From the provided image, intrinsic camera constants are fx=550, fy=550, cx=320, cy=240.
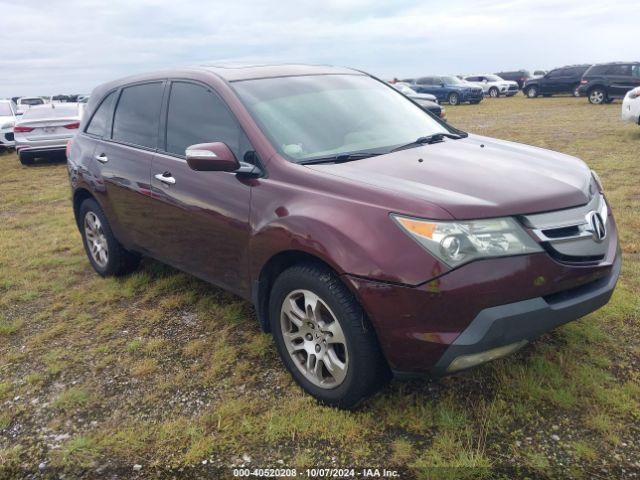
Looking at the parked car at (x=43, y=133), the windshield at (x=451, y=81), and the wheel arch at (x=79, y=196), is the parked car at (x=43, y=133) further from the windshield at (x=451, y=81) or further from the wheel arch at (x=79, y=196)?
the windshield at (x=451, y=81)

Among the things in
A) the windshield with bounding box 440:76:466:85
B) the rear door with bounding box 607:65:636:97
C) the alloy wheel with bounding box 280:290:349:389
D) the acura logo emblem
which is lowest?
the alloy wheel with bounding box 280:290:349:389

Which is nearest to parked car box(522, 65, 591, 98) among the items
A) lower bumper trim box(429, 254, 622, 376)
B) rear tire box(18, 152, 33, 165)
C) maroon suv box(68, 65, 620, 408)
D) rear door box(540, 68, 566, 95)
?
rear door box(540, 68, 566, 95)

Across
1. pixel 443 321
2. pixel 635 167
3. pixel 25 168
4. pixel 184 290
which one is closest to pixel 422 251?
pixel 443 321

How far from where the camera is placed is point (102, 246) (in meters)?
4.96

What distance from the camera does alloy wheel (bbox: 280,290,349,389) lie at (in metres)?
2.73

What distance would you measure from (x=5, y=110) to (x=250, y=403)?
1697 centimetres

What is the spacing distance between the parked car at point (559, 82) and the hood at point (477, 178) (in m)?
28.4

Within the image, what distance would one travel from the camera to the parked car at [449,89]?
27.9 meters

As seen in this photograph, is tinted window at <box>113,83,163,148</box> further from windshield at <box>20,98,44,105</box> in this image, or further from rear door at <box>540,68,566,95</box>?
windshield at <box>20,98,44,105</box>

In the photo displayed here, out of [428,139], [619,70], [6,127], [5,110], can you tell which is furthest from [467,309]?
[619,70]

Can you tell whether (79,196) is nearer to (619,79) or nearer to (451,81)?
(619,79)

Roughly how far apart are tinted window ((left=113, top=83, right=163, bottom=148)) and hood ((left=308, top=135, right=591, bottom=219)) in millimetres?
1710

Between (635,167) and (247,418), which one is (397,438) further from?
(635,167)

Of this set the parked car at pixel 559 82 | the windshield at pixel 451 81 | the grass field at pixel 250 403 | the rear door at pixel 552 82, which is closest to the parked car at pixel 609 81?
the parked car at pixel 559 82
